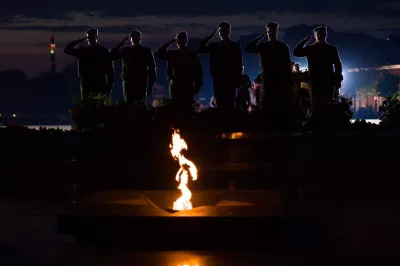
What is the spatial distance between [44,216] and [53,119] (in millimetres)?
50341

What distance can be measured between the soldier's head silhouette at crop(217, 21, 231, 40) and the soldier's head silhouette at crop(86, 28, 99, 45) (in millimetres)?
2845

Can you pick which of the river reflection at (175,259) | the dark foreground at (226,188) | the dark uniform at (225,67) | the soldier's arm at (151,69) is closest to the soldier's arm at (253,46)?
the dark uniform at (225,67)

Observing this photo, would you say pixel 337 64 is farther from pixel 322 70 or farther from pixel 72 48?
pixel 72 48

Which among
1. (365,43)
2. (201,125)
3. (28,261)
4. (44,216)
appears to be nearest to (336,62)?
(201,125)

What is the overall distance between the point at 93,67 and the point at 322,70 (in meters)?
5.36

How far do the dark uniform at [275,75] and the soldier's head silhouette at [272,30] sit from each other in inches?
4.1

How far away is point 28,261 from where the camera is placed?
714cm

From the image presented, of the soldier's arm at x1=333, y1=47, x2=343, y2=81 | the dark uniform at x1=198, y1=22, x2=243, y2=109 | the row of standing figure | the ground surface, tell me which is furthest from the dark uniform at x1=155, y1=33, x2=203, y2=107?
the ground surface

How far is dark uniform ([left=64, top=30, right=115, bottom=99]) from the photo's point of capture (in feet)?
61.0

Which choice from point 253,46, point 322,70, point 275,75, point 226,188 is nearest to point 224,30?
point 253,46

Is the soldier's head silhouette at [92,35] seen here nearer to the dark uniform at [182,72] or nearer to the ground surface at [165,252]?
the dark uniform at [182,72]

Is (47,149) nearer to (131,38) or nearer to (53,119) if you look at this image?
(131,38)

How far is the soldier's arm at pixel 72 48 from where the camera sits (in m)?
18.4

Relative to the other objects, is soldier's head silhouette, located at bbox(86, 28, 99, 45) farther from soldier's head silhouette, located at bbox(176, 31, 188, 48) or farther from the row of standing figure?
soldier's head silhouette, located at bbox(176, 31, 188, 48)
